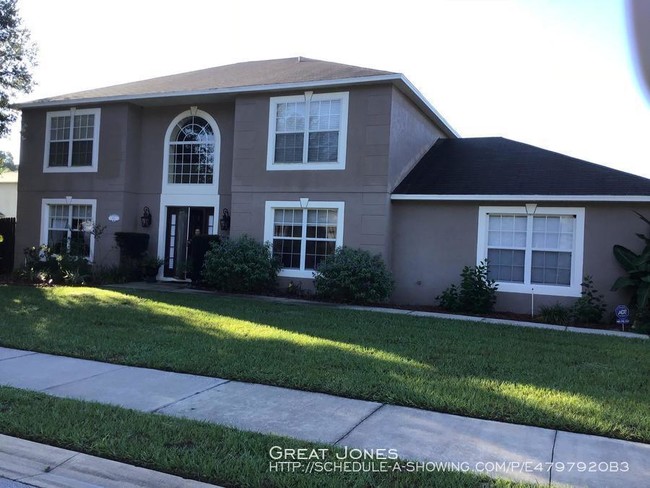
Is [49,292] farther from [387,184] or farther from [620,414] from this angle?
[620,414]

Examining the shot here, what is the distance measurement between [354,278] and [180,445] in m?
8.46

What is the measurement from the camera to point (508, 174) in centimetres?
1373

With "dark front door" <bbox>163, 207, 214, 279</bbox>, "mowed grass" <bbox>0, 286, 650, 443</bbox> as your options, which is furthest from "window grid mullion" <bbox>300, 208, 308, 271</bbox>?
"dark front door" <bbox>163, 207, 214, 279</bbox>

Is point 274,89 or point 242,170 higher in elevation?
point 274,89

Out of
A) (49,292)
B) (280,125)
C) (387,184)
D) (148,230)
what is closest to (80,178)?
(148,230)

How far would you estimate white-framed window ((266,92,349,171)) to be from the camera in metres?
13.9

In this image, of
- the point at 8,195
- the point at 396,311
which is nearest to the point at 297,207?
the point at 396,311

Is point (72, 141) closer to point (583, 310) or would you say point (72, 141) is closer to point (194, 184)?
point (194, 184)

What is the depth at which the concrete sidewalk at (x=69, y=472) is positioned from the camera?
379 centimetres

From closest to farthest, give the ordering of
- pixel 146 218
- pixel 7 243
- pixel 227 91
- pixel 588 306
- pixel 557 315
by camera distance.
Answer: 1. pixel 588 306
2. pixel 557 315
3. pixel 227 91
4. pixel 146 218
5. pixel 7 243

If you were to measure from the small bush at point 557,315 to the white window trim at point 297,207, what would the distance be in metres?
5.04

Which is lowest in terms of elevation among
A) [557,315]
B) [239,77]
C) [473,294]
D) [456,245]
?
[557,315]

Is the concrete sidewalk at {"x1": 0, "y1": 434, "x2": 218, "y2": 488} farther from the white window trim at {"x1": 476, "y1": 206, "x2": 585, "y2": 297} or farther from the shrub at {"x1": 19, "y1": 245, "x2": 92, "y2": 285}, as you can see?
the shrub at {"x1": 19, "y1": 245, "x2": 92, "y2": 285}

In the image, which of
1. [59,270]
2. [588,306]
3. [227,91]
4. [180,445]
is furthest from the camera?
[59,270]
